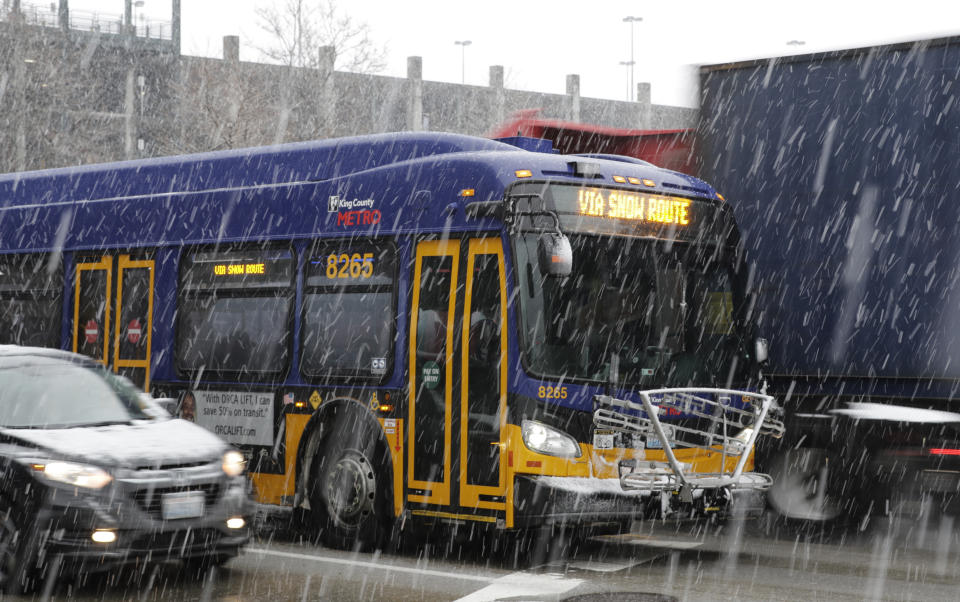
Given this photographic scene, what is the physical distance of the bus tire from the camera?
10.3m

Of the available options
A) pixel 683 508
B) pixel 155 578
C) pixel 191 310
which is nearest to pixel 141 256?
pixel 191 310

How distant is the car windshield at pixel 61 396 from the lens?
358 inches

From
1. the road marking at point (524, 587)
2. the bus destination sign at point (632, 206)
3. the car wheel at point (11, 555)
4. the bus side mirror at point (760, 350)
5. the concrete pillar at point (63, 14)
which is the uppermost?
the concrete pillar at point (63, 14)

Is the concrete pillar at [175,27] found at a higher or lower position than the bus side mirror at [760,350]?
higher

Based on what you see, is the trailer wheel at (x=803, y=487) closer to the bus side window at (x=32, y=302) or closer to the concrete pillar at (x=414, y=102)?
the bus side window at (x=32, y=302)

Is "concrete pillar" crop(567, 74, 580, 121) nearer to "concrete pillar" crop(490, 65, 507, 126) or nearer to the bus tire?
"concrete pillar" crop(490, 65, 507, 126)

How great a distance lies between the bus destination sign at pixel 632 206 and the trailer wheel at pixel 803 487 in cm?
233

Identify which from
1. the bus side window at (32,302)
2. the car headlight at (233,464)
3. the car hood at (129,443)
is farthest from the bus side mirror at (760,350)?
the bus side window at (32,302)

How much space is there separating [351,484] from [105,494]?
267 centimetres

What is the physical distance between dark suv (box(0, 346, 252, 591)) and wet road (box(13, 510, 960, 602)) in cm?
33

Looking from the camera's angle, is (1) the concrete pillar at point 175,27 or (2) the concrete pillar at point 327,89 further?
(1) the concrete pillar at point 175,27

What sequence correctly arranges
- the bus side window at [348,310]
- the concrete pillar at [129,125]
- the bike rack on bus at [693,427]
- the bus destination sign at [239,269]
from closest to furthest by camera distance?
the bike rack on bus at [693,427], the bus side window at [348,310], the bus destination sign at [239,269], the concrete pillar at [129,125]

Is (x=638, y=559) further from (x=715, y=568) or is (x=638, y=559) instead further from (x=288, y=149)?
(x=288, y=149)

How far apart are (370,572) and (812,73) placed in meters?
5.37
